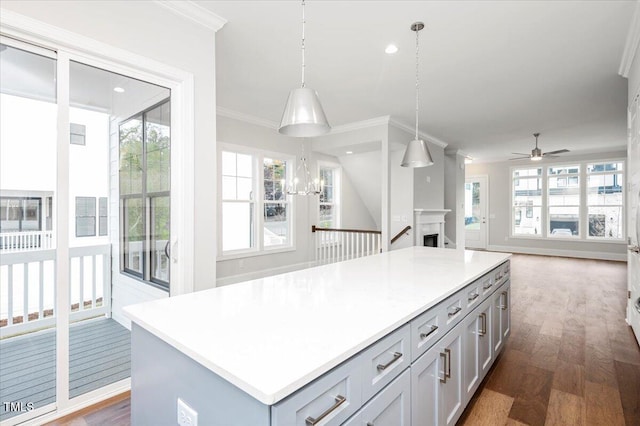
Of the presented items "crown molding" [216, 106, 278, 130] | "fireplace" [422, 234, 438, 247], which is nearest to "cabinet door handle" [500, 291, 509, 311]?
"fireplace" [422, 234, 438, 247]

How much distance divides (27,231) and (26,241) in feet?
0.20

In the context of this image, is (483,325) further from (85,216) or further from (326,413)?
(85,216)

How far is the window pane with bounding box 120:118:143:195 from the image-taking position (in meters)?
2.40

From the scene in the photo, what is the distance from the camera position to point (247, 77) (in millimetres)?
3564

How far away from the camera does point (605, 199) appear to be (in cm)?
781

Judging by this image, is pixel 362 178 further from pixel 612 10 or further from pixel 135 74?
pixel 135 74

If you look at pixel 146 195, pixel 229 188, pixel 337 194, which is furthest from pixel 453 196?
pixel 146 195

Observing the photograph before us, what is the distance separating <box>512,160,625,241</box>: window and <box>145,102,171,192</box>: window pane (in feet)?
32.2

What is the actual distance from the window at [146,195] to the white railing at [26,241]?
53cm

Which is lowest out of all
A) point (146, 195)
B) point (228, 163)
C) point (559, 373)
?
point (559, 373)

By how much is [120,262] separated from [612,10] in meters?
4.27

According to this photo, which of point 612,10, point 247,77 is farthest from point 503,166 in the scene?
point 247,77

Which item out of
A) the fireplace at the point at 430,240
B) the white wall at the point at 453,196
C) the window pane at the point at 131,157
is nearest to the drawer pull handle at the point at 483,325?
the window pane at the point at 131,157

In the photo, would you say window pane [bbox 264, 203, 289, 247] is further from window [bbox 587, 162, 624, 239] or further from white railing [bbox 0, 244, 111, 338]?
window [bbox 587, 162, 624, 239]
